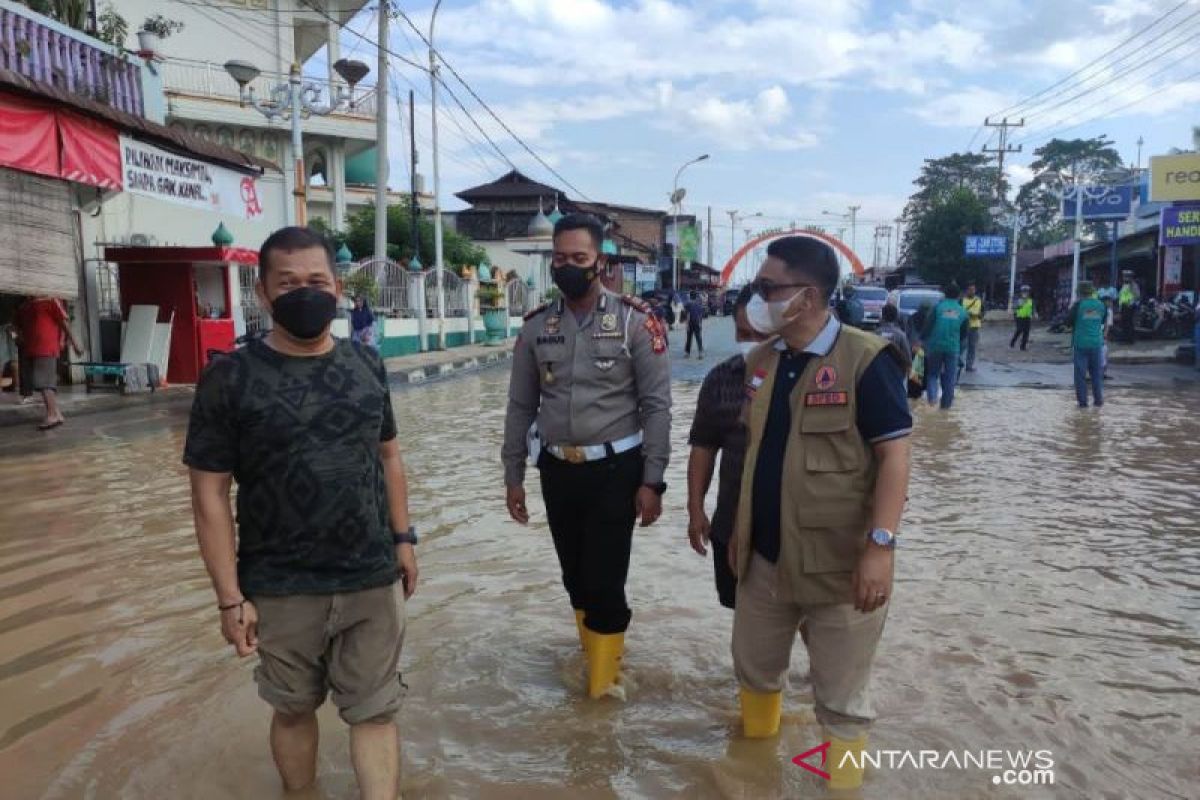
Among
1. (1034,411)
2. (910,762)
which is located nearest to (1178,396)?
(1034,411)

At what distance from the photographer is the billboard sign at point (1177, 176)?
22.1m

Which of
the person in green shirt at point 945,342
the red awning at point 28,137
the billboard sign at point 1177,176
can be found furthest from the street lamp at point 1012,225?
the red awning at point 28,137

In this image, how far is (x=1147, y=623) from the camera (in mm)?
4219

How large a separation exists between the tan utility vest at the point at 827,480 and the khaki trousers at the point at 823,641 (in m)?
0.09

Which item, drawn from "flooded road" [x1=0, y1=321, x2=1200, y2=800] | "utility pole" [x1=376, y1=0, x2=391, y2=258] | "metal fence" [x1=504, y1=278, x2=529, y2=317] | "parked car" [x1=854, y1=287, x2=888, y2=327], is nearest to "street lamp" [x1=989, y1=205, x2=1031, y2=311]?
"parked car" [x1=854, y1=287, x2=888, y2=327]

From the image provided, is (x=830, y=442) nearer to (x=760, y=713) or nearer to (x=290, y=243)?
(x=760, y=713)

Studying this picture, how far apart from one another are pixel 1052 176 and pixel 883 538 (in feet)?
253

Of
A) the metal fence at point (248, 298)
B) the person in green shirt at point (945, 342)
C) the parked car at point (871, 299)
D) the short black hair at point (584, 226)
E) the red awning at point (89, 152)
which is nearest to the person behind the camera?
Result: the short black hair at point (584, 226)

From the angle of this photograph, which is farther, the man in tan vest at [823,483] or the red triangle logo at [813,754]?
the red triangle logo at [813,754]

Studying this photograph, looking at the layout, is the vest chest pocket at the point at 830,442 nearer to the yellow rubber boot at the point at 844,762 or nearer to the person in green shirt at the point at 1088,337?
the yellow rubber boot at the point at 844,762

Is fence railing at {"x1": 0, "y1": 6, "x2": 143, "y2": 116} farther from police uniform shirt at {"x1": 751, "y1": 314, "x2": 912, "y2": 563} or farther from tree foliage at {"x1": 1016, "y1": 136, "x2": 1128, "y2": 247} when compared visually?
tree foliage at {"x1": 1016, "y1": 136, "x2": 1128, "y2": 247}

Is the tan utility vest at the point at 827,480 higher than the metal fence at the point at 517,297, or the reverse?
the metal fence at the point at 517,297

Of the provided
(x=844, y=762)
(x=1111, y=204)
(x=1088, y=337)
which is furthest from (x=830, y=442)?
(x=1111, y=204)

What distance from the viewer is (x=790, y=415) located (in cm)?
261
